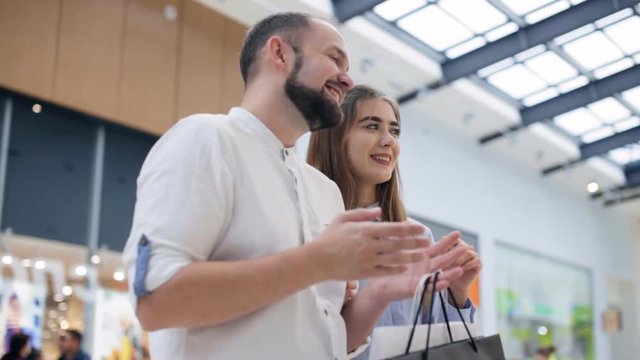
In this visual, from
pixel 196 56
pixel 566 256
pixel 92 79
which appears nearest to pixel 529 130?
pixel 566 256

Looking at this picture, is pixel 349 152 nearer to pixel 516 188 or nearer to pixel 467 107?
pixel 467 107

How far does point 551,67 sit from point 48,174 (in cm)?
926

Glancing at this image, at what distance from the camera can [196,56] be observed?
10.6 metres

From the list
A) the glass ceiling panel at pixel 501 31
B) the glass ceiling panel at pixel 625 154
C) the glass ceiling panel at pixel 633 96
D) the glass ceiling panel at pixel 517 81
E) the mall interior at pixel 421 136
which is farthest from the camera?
the glass ceiling panel at pixel 625 154

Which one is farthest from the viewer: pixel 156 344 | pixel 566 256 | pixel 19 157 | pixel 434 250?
pixel 566 256

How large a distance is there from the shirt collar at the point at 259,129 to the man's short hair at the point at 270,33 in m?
0.15

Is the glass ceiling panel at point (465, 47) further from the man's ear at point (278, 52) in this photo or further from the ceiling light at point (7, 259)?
the man's ear at point (278, 52)

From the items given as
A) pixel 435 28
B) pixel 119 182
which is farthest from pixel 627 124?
pixel 119 182

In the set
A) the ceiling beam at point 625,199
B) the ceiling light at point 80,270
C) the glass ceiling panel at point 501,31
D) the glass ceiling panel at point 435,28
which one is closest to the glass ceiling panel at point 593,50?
the glass ceiling panel at point 501,31

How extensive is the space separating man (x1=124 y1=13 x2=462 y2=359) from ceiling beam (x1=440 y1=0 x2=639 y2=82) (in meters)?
11.3

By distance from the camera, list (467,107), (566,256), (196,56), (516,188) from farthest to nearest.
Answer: (566,256) < (516,188) < (467,107) < (196,56)

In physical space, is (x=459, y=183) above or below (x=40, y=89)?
above

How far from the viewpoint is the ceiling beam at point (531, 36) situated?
39.6 feet

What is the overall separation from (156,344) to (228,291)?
0.95 ft
